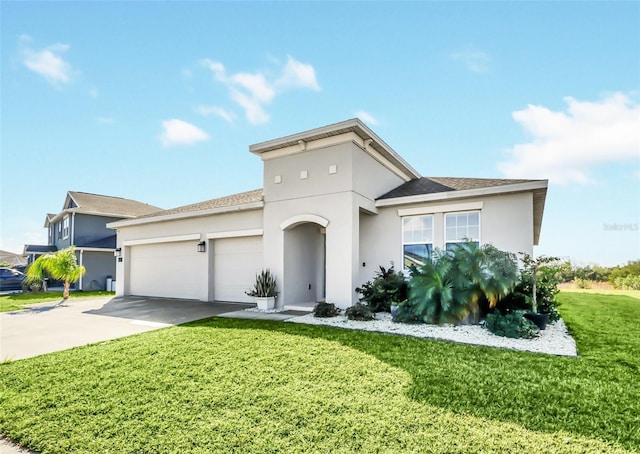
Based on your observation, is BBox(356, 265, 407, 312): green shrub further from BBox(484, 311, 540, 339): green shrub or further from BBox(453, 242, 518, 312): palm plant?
BBox(484, 311, 540, 339): green shrub

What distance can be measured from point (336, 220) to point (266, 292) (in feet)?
11.1

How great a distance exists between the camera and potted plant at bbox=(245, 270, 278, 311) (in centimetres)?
1068

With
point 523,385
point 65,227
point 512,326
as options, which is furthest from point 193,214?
point 65,227

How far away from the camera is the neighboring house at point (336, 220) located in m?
9.55

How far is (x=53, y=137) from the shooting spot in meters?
15.0

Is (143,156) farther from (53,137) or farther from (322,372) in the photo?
(322,372)

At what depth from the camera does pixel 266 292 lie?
10.7 meters

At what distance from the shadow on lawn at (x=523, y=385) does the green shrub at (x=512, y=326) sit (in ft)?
3.99

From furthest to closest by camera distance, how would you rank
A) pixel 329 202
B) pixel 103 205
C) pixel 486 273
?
pixel 103 205
pixel 329 202
pixel 486 273

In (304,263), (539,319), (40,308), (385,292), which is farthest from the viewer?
(40,308)

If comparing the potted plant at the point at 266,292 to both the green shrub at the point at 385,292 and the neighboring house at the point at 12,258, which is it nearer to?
the green shrub at the point at 385,292

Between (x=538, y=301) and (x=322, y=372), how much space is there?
6.42 metres

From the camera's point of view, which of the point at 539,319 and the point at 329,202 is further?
the point at 329,202

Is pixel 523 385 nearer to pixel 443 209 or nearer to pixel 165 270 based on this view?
pixel 443 209
